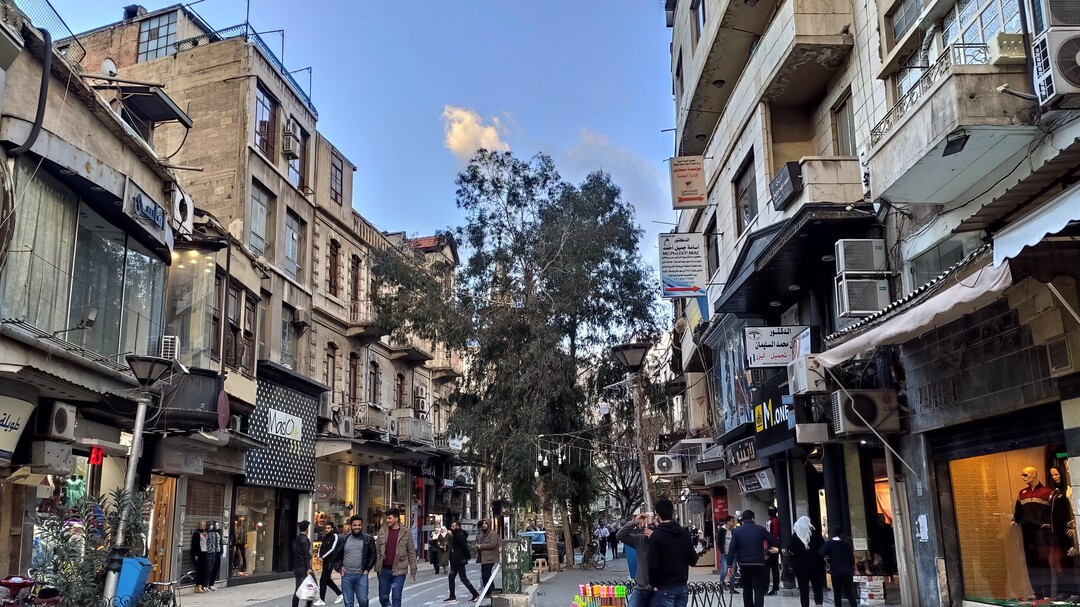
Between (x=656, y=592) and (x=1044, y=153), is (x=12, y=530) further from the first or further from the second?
(x=1044, y=153)

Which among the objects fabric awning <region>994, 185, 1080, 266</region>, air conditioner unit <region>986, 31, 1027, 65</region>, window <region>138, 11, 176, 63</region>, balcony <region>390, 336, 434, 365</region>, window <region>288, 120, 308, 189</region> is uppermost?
window <region>138, 11, 176, 63</region>

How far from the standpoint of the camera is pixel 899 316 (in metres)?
9.67

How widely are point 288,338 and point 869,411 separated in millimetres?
19519

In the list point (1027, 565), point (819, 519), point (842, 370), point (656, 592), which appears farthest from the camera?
point (819, 519)

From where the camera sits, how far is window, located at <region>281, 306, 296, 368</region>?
27.3 metres

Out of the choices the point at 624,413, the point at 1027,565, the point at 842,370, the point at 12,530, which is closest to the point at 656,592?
the point at 1027,565

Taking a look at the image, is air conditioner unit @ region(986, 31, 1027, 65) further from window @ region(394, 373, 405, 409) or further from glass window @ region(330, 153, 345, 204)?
window @ region(394, 373, 405, 409)

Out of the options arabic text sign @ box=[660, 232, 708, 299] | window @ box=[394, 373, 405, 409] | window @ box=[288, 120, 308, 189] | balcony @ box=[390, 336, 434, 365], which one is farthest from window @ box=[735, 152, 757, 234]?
window @ box=[394, 373, 405, 409]

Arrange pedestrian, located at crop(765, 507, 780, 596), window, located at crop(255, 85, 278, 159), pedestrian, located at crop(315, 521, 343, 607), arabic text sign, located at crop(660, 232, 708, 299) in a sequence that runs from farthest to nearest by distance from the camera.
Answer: window, located at crop(255, 85, 278, 159) → arabic text sign, located at crop(660, 232, 708, 299) → pedestrian, located at crop(765, 507, 780, 596) → pedestrian, located at crop(315, 521, 343, 607)

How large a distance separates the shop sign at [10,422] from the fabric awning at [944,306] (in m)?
10.9

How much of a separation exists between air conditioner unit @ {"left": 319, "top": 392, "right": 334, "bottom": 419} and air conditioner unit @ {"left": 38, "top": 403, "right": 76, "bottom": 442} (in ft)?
52.2

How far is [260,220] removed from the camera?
26406 millimetres

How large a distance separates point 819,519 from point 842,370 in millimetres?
5970

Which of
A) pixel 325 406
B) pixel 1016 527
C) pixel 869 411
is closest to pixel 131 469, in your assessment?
pixel 869 411
